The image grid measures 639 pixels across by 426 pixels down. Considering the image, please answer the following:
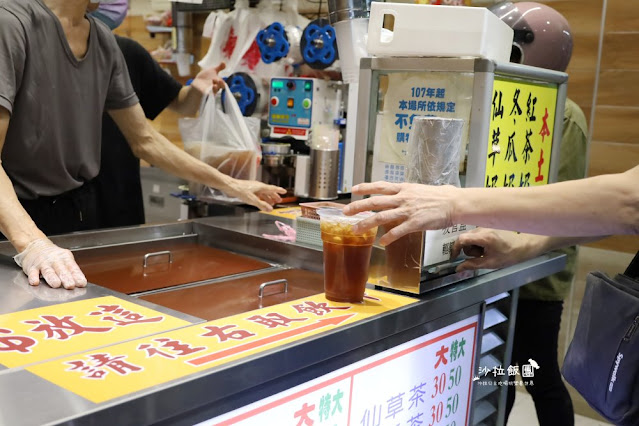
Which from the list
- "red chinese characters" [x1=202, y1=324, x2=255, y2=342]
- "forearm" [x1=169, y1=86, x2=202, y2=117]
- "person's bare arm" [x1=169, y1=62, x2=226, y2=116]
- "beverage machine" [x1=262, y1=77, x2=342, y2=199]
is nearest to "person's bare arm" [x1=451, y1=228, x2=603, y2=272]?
"red chinese characters" [x1=202, y1=324, x2=255, y2=342]

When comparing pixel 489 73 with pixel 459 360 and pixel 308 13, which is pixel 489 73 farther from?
pixel 308 13

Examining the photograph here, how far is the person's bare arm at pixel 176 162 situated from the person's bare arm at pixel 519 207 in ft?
3.45

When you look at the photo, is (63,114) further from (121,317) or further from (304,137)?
(304,137)

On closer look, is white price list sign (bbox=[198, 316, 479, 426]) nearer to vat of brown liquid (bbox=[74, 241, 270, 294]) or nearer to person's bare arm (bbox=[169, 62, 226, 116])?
vat of brown liquid (bbox=[74, 241, 270, 294])

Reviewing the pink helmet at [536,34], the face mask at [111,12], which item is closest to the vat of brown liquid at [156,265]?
the pink helmet at [536,34]

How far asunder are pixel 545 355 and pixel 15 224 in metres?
1.99

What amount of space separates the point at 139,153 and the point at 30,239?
94 cm

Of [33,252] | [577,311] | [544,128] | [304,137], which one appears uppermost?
[544,128]

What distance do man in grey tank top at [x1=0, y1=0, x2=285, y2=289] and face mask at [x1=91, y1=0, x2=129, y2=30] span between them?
1144 mm

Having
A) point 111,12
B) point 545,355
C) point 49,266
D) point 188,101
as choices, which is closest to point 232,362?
point 49,266

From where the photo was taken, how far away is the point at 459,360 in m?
1.73

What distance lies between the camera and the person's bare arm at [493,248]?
1.66 m

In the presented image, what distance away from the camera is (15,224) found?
1547mm

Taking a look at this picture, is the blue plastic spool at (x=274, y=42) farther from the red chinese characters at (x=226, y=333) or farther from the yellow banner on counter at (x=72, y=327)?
the red chinese characters at (x=226, y=333)
